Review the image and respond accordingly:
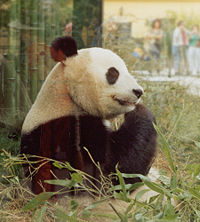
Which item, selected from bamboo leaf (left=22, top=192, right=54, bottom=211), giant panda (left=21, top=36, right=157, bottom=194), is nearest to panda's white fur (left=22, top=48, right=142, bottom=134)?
giant panda (left=21, top=36, right=157, bottom=194)

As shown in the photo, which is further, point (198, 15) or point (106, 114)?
point (198, 15)

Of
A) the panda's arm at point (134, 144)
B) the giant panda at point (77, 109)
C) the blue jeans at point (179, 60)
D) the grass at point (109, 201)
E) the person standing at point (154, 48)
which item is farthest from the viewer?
the person standing at point (154, 48)

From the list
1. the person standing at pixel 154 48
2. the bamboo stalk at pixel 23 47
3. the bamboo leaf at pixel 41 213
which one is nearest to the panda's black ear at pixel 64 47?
the bamboo stalk at pixel 23 47

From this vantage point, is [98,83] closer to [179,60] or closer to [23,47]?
[23,47]

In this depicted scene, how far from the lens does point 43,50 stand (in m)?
1.53

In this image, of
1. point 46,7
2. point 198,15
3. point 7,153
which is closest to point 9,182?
point 7,153

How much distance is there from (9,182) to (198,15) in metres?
9.16

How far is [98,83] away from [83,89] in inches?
2.4

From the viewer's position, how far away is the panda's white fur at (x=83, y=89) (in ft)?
4.87

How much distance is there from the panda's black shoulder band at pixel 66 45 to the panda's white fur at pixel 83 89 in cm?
3

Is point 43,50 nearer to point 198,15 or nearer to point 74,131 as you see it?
point 74,131

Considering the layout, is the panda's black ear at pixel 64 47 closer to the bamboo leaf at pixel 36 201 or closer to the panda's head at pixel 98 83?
the panda's head at pixel 98 83

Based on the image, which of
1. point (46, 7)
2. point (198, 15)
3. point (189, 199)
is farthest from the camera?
point (198, 15)

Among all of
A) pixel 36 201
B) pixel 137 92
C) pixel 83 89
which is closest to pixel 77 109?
pixel 83 89
